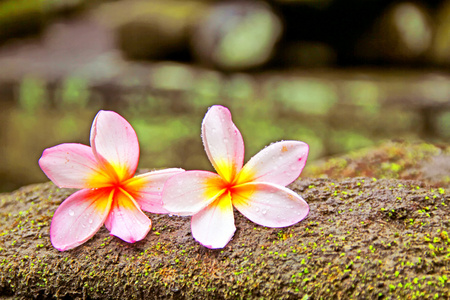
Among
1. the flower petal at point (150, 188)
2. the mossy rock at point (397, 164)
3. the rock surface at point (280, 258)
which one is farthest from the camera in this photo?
the mossy rock at point (397, 164)

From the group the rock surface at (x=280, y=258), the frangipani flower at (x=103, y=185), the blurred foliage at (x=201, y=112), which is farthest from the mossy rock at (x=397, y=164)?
the blurred foliage at (x=201, y=112)

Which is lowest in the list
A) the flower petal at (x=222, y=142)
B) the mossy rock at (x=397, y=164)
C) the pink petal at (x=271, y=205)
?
the mossy rock at (x=397, y=164)

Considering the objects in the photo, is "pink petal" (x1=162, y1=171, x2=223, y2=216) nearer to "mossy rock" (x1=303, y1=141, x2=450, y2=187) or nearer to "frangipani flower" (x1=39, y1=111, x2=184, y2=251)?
"frangipani flower" (x1=39, y1=111, x2=184, y2=251)

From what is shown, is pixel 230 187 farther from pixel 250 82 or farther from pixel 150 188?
pixel 250 82

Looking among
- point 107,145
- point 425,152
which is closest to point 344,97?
point 425,152

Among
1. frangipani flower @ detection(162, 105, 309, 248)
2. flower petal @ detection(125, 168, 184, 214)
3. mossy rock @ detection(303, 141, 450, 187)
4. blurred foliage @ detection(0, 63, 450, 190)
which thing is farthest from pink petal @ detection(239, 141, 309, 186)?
blurred foliage @ detection(0, 63, 450, 190)

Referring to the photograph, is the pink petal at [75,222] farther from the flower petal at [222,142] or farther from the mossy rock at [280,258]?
the flower petal at [222,142]
